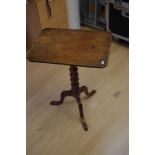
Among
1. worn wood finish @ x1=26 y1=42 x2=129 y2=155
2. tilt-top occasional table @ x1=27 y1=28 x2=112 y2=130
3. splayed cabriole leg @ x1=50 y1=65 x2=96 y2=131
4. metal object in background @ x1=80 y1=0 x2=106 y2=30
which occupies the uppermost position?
tilt-top occasional table @ x1=27 y1=28 x2=112 y2=130

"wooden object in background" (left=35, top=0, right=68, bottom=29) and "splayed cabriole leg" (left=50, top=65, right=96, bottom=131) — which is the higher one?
"wooden object in background" (left=35, top=0, right=68, bottom=29)

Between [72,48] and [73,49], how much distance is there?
0.01 metres

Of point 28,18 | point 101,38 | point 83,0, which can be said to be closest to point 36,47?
point 101,38

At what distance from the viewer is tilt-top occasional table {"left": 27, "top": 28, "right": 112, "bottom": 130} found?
172 centimetres

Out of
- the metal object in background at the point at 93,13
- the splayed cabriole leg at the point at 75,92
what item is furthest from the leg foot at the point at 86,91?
the metal object in background at the point at 93,13

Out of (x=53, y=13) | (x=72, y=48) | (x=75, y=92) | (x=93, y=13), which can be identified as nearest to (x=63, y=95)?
(x=75, y=92)

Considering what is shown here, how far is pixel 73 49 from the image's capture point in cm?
182

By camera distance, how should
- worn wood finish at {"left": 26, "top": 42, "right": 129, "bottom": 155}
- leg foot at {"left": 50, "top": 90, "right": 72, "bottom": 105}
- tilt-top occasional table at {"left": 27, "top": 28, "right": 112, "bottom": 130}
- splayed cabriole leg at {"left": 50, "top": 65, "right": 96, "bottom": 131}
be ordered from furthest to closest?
1. leg foot at {"left": 50, "top": 90, "right": 72, "bottom": 105}
2. splayed cabriole leg at {"left": 50, "top": 65, "right": 96, "bottom": 131}
3. worn wood finish at {"left": 26, "top": 42, "right": 129, "bottom": 155}
4. tilt-top occasional table at {"left": 27, "top": 28, "right": 112, "bottom": 130}

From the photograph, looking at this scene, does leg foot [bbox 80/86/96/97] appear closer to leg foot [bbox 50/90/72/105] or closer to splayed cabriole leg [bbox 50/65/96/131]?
splayed cabriole leg [bbox 50/65/96/131]

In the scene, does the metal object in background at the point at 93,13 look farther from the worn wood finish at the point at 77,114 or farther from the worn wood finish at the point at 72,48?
the worn wood finish at the point at 72,48

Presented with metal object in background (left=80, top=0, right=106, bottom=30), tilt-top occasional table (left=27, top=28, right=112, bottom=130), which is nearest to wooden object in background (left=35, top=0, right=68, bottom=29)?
metal object in background (left=80, top=0, right=106, bottom=30)

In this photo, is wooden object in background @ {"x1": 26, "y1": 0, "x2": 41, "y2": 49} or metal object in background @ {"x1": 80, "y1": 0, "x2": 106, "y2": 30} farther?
metal object in background @ {"x1": 80, "y1": 0, "x2": 106, "y2": 30}

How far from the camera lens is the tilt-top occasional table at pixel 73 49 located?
1717 millimetres
